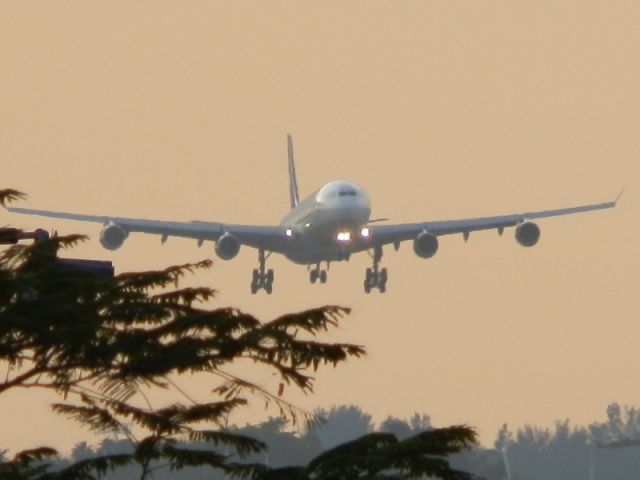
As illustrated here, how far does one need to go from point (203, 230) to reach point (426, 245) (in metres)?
13.1

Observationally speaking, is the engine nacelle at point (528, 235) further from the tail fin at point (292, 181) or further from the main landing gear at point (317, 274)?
the tail fin at point (292, 181)

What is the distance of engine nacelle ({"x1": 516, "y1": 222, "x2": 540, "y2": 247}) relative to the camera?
107m

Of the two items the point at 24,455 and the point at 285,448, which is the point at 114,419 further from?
the point at 285,448

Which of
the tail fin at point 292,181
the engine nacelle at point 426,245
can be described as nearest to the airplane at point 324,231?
the engine nacelle at point 426,245

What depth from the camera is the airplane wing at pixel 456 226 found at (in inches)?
4331

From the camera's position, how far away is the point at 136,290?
21.5 m

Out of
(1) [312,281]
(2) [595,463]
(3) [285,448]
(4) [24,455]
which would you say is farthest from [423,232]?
(4) [24,455]

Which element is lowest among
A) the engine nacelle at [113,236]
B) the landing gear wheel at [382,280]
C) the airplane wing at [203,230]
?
the landing gear wheel at [382,280]

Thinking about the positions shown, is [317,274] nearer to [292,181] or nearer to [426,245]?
[426,245]

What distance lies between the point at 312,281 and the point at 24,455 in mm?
86566

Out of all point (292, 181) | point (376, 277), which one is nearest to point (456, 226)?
point (376, 277)

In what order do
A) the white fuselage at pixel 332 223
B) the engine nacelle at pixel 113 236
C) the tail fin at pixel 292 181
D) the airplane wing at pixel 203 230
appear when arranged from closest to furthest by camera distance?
the white fuselage at pixel 332 223 → the engine nacelle at pixel 113 236 → the airplane wing at pixel 203 230 → the tail fin at pixel 292 181

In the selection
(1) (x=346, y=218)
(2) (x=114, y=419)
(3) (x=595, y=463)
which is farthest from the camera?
(3) (x=595, y=463)

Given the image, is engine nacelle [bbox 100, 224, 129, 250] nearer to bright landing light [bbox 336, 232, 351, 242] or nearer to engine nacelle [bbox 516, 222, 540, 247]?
bright landing light [bbox 336, 232, 351, 242]
